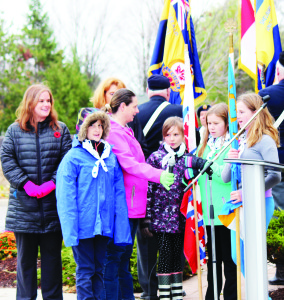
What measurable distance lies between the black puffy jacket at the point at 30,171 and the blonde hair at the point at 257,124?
5.52 ft

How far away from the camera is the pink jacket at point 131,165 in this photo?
4.37 m

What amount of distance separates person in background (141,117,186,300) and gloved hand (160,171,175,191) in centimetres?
40

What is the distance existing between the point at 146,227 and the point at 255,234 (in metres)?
2.08

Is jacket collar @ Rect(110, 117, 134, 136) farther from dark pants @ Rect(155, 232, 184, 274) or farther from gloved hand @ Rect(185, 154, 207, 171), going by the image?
dark pants @ Rect(155, 232, 184, 274)

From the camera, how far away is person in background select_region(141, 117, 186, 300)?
14.6 feet

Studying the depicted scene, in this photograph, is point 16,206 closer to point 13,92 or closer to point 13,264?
point 13,264

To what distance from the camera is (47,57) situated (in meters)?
31.4

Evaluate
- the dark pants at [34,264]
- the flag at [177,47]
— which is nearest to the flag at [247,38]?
the flag at [177,47]

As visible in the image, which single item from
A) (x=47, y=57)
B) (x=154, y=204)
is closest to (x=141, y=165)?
(x=154, y=204)

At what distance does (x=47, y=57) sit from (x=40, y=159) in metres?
28.1

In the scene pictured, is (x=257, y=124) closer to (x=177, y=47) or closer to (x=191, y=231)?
(x=191, y=231)

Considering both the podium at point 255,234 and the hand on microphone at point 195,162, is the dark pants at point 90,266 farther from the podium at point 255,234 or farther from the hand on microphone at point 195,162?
the podium at point 255,234

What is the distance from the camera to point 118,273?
4605 millimetres

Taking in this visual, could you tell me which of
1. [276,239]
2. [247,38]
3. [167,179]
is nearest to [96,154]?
[167,179]
